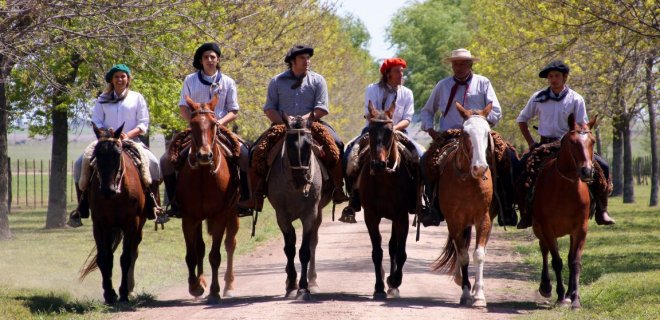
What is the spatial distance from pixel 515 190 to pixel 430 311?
2684 millimetres

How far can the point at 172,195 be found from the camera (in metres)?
13.9

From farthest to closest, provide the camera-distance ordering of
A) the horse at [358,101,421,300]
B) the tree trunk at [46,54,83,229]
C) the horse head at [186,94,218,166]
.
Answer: the tree trunk at [46,54,83,229] → the horse at [358,101,421,300] → the horse head at [186,94,218,166]

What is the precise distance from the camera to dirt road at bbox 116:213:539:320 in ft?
39.0

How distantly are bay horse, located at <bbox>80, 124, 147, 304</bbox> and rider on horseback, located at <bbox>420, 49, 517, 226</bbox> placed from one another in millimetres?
3644

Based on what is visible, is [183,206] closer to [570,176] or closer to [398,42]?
[570,176]

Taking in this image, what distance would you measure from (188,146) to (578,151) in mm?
4794

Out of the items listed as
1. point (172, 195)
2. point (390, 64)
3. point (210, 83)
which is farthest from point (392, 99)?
point (172, 195)

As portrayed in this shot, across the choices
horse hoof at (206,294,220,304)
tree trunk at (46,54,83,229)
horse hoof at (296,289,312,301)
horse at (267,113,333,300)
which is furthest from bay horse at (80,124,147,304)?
tree trunk at (46,54,83,229)

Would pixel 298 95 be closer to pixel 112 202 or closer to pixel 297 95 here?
pixel 297 95

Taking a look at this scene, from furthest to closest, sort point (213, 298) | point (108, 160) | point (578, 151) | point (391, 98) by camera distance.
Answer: point (391, 98) < point (213, 298) < point (108, 160) < point (578, 151)

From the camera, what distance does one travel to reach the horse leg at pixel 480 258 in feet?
41.5

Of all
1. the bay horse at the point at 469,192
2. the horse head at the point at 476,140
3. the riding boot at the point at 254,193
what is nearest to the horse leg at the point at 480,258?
the bay horse at the point at 469,192

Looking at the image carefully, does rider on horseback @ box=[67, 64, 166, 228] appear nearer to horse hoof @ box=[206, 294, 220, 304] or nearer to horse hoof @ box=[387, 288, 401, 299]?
horse hoof @ box=[206, 294, 220, 304]

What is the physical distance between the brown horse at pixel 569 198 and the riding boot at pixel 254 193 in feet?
11.5
